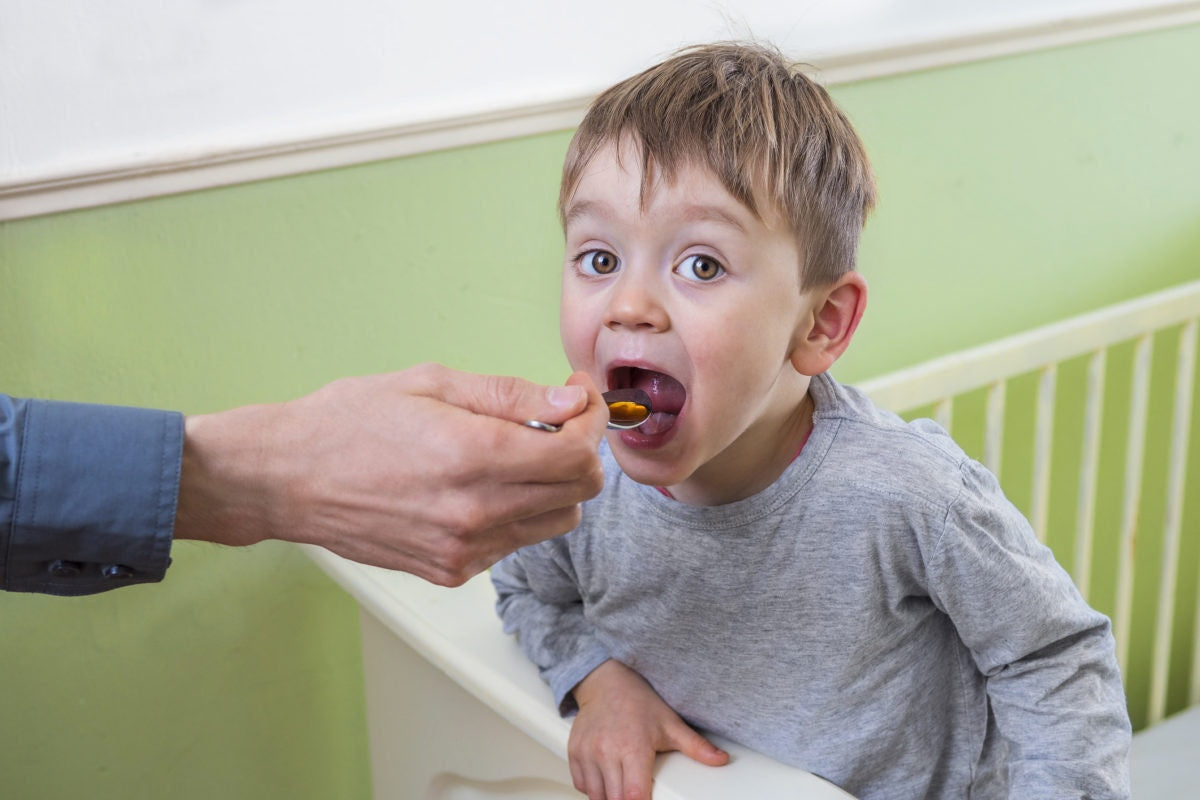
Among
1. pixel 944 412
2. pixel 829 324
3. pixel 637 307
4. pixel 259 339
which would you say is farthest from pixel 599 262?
pixel 944 412

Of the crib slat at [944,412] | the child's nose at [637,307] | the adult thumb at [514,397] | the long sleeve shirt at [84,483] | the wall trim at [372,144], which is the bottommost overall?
the crib slat at [944,412]

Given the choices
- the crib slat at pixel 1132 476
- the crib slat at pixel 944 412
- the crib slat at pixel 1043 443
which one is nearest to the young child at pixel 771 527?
the crib slat at pixel 944 412

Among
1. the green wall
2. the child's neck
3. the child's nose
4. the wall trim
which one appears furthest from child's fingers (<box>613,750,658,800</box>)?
the wall trim

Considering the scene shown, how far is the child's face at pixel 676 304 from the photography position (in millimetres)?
770

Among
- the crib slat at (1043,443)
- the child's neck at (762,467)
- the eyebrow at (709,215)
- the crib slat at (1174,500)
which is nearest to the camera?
the eyebrow at (709,215)

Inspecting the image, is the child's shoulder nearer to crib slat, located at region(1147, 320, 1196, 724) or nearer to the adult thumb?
the adult thumb

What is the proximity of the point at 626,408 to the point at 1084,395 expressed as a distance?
112cm

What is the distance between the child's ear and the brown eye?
13 centimetres

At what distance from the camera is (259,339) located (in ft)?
3.60

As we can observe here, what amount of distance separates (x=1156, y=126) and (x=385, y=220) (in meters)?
1.06

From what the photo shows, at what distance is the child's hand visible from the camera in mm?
827

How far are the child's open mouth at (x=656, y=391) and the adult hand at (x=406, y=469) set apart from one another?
0.08 metres

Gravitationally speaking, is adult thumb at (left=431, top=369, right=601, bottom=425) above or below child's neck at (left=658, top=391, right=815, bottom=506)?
above

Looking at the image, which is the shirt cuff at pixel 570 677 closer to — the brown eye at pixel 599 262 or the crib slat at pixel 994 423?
the brown eye at pixel 599 262
